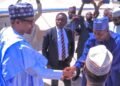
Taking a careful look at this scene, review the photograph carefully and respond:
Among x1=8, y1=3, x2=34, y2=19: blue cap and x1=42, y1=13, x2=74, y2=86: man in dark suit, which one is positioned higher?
x1=8, y1=3, x2=34, y2=19: blue cap

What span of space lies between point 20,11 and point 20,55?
1.50ft

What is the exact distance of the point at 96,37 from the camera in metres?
4.29

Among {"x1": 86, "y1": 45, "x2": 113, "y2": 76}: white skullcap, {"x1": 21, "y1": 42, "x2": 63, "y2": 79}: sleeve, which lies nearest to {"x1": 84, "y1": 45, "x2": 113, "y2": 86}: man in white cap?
{"x1": 86, "y1": 45, "x2": 113, "y2": 76}: white skullcap

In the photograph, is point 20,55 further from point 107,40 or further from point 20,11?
point 107,40

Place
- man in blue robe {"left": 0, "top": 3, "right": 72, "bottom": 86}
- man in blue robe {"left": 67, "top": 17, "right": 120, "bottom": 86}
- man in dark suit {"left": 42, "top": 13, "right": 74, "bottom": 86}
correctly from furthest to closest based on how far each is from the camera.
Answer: man in dark suit {"left": 42, "top": 13, "right": 74, "bottom": 86} < man in blue robe {"left": 67, "top": 17, "right": 120, "bottom": 86} < man in blue robe {"left": 0, "top": 3, "right": 72, "bottom": 86}

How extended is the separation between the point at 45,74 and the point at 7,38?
0.52 m

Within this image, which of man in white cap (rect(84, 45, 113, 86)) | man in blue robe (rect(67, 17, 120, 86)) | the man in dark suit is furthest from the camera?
the man in dark suit

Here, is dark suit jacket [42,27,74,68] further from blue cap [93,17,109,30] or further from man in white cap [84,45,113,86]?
man in white cap [84,45,113,86]

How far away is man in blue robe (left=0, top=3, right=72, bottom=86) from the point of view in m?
3.35

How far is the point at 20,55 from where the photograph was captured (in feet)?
11.0

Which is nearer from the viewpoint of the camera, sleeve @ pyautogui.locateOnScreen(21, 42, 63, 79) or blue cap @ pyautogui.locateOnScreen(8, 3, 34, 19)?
sleeve @ pyautogui.locateOnScreen(21, 42, 63, 79)

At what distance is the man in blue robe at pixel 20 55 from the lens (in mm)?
3348

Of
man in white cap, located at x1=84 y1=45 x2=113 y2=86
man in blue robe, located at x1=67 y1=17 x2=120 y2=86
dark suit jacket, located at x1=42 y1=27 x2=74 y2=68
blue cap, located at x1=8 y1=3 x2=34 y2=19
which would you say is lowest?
dark suit jacket, located at x1=42 y1=27 x2=74 y2=68

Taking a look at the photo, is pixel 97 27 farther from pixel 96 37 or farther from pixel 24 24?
pixel 24 24
